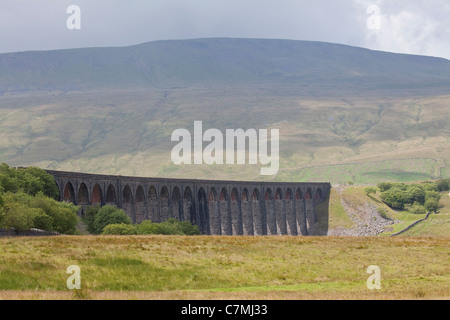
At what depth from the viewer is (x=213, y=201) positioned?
127m

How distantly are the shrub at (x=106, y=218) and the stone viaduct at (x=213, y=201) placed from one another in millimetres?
7637

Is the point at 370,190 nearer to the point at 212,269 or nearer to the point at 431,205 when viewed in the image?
the point at 431,205

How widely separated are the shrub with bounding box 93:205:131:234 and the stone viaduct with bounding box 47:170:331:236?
25.1 ft

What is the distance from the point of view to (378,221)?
525 feet

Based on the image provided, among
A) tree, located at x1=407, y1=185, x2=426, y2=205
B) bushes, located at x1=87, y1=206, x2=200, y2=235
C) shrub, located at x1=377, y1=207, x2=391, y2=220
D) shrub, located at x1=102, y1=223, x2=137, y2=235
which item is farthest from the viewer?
tree, located at x1=407, y1=185, x2=426, y2=205

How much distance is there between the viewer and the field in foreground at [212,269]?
3039 cm

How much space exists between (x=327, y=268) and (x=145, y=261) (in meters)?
12.0

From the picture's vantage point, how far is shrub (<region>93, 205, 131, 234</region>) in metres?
76.8

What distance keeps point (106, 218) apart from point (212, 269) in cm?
3791

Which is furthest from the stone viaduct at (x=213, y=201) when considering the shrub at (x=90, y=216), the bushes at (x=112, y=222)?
the bushes at (x=112, y=222)

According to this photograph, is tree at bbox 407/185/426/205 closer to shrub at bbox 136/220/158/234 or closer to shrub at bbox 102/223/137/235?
shrub at bbox 136/220/158/234

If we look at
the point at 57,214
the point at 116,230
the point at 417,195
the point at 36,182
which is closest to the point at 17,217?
the point at 57,214

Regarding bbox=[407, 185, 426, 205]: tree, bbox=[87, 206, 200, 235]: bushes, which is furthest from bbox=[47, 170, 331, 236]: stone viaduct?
bbox=[407, 185, 426, 205]: tree
